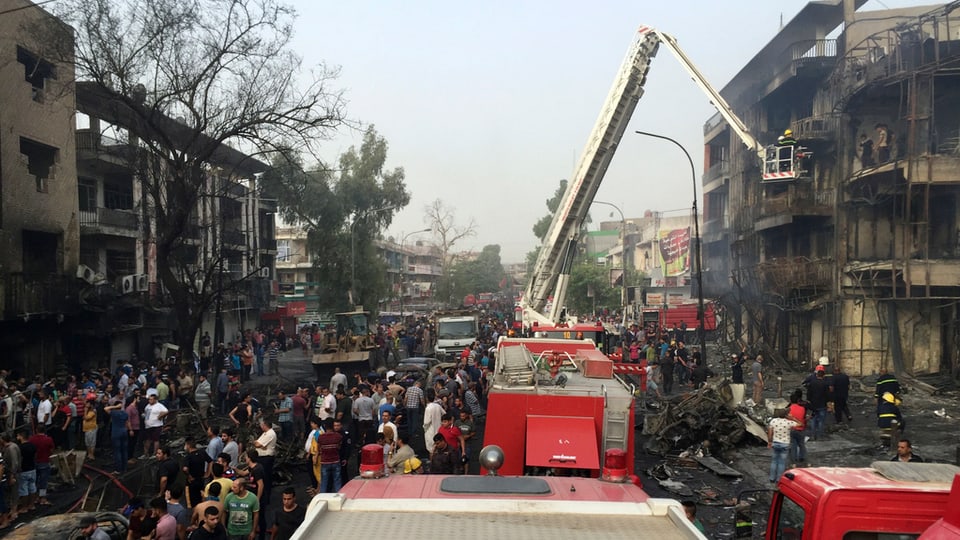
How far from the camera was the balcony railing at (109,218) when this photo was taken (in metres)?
29.6

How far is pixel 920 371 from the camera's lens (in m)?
24.8

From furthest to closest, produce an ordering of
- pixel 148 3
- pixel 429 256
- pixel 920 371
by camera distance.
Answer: pixel 429 256, pixel 920 371, pixel 148 3

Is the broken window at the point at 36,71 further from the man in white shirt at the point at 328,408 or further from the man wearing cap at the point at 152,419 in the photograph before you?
the man in white shirt at the point at 328,408

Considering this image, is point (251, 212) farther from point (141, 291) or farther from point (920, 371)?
point (920, 371)

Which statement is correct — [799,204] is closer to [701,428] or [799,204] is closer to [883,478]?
[701,428]

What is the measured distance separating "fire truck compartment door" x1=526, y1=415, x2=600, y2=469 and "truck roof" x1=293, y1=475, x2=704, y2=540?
173 inches

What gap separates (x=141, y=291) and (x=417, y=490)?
28433mm

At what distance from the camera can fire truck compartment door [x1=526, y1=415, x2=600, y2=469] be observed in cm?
880

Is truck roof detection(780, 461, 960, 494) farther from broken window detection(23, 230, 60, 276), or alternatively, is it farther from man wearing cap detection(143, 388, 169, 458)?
broken window detection(23, 230, 60, 276)

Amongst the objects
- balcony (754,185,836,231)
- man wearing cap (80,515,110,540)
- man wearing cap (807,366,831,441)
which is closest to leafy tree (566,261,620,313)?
balcony (754,185,836,231)

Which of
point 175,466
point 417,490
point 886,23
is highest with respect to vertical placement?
point 886,23

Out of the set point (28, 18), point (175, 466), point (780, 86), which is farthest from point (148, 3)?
point (780, 86)

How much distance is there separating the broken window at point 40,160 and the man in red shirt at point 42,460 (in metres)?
16.0

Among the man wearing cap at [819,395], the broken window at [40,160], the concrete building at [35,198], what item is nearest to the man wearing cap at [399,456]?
the man wearing cap at [819,395]
